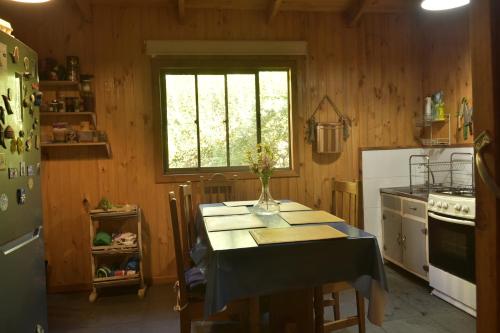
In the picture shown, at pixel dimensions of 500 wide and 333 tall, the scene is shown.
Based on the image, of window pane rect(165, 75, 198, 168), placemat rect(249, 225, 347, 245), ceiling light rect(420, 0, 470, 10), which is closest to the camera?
placemat rect(249, 225, 347, 245)

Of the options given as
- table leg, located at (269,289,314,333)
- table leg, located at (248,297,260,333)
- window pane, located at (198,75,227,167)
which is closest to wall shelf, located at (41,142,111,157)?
window pane, located at (198,75,227,167)

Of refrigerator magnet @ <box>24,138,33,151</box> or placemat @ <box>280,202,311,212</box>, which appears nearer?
refrigerator magnet @ <box>24,138,33,151</box>

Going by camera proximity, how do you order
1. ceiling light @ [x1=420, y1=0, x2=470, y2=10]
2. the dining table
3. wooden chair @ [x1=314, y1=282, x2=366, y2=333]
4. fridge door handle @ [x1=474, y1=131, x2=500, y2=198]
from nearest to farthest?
fridge door handle @ [x1=474, y1=131, x2=500, y2=198] < the dining table < wooden chair @ [x1=314, y1=282, x2=366, y2=333] < ceiling light @ [x1=420, y1=0, x2=470, y2=10]

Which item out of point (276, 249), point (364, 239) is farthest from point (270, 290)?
point (364, 239)

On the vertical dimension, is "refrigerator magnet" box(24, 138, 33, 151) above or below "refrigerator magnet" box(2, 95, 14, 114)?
below

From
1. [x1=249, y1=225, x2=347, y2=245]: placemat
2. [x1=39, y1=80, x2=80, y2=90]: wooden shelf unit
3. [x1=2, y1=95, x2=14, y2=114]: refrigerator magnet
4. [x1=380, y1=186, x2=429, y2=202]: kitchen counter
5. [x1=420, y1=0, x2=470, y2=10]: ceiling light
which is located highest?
[x1=420, y1=0, x2=470, y2=10]: ceiling light

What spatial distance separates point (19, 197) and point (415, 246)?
295 centimetres

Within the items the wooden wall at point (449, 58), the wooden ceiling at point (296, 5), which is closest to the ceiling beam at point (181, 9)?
the wooden ceiling at point (296, 5)

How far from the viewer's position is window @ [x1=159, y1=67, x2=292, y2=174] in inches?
145

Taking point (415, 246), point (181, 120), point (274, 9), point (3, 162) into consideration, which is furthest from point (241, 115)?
point (3, 162)

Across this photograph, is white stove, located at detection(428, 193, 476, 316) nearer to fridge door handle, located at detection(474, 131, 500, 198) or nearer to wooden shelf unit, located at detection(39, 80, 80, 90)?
fridge door handle, located at detection(474, 131, 500, 198)

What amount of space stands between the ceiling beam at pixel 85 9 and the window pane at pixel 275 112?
1617 mm

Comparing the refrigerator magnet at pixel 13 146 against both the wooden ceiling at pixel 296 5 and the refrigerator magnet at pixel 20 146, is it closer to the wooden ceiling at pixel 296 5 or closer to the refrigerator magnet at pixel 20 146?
the refrigerator magnet at pixel 20 146

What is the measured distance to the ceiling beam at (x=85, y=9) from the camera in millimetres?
3254
